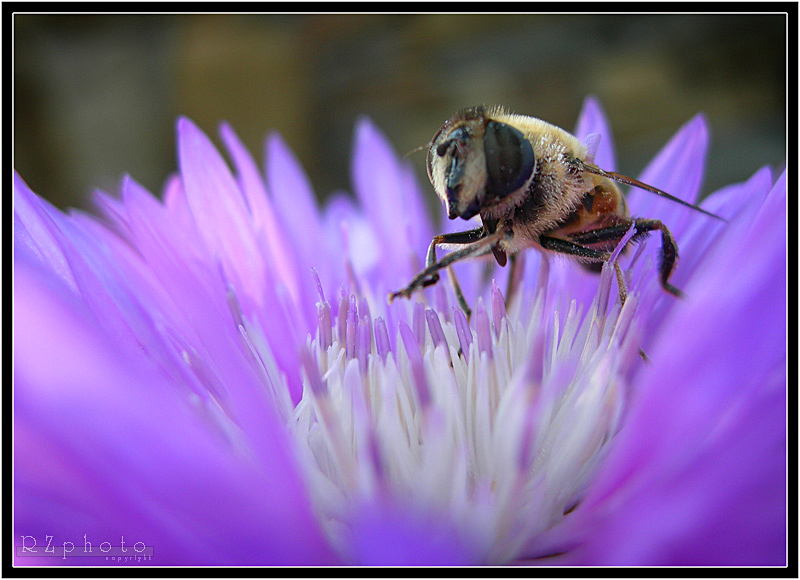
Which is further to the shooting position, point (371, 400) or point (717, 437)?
point (371, 400)

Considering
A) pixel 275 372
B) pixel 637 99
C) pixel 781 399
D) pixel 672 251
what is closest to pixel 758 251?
pixel 781 399

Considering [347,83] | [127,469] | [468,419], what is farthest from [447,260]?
[347,83]

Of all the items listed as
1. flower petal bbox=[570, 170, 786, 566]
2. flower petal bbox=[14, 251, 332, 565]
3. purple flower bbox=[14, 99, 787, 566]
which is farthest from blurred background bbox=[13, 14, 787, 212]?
flower petal bbox=[14, 251, 332, 565]

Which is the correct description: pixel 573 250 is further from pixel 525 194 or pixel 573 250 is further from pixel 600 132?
pixel 600 132

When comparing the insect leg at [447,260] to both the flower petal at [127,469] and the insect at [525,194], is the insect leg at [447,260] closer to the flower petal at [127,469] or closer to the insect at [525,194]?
the insect at [525,194]

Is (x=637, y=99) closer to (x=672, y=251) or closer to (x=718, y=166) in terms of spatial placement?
(x=718, y=166)

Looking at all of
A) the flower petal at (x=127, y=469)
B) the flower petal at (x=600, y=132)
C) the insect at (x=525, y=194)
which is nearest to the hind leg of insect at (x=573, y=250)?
the insect at (x=525, y=194)
